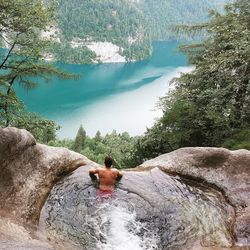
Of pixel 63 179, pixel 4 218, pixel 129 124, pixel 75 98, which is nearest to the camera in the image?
pixel 4 218

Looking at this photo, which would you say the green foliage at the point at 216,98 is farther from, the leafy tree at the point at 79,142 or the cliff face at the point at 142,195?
the leafy tree at the point at 79,142

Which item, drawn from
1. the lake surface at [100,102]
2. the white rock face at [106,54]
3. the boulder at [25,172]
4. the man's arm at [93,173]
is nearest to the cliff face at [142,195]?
the boulder at [25,172]

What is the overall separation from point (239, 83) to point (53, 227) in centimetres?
937

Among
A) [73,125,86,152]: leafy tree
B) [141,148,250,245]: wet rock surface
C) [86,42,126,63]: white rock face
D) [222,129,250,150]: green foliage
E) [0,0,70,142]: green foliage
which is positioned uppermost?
[0,0,70,142]: green foliage

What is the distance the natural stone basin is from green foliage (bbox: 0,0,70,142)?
425 centimetres

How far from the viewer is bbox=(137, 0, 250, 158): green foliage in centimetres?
1475

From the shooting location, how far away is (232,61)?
14.7m

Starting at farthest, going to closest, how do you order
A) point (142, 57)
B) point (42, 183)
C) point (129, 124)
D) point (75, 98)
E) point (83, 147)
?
point (142, 57)
point (75, 98)
point (129, 124)
point (83, 147)
point (42, 183)

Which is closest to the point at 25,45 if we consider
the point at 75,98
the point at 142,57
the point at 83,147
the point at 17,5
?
the point at 17,5

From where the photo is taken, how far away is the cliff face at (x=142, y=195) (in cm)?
799

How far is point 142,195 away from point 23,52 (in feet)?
22.0

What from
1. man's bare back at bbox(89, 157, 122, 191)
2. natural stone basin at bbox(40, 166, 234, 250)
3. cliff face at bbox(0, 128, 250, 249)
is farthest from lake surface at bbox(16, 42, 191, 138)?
man's bare back at bbox(89, 157, 122, 191)

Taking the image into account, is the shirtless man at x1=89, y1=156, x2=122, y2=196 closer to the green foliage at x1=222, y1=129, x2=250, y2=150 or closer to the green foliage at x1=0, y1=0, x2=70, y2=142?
the green foliage at x1=0, y1=0, x2=70, y2=142

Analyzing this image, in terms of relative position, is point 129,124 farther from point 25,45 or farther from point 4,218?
point 4,218
